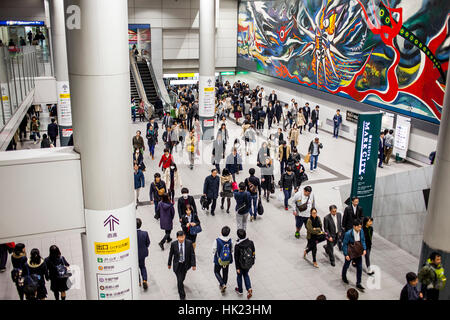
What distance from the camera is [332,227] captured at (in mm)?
8891

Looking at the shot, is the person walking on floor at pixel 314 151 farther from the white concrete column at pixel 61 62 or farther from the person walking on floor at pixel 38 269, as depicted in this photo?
the person walking on floor at pixel 38 269

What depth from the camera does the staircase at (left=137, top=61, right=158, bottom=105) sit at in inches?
1073

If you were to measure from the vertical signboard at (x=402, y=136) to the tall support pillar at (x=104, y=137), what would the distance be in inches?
517

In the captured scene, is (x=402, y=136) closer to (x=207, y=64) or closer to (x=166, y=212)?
(x=207, y=64)

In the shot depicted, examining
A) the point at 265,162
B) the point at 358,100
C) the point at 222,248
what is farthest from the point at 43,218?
the point at 358,100

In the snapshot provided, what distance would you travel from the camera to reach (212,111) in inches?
727

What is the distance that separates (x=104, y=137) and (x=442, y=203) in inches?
226

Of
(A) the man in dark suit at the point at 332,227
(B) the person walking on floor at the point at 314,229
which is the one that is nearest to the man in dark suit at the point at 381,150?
(A) the man in dark suit at the point at 332,227

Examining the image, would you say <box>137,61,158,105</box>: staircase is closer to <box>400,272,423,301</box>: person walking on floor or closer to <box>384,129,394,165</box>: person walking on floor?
<box>384,129,394,165</box>: person walking on floor

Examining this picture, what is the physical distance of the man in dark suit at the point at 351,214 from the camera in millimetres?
8984

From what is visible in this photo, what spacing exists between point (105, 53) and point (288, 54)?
22.0 m

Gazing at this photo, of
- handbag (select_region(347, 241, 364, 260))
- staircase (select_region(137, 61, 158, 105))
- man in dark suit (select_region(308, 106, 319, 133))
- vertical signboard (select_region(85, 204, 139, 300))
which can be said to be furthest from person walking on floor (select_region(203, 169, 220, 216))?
staircase (select_region(137, 61, 158, 105))

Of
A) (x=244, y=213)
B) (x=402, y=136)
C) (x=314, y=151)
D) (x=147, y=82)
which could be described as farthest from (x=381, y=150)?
(x=147, y=82)
